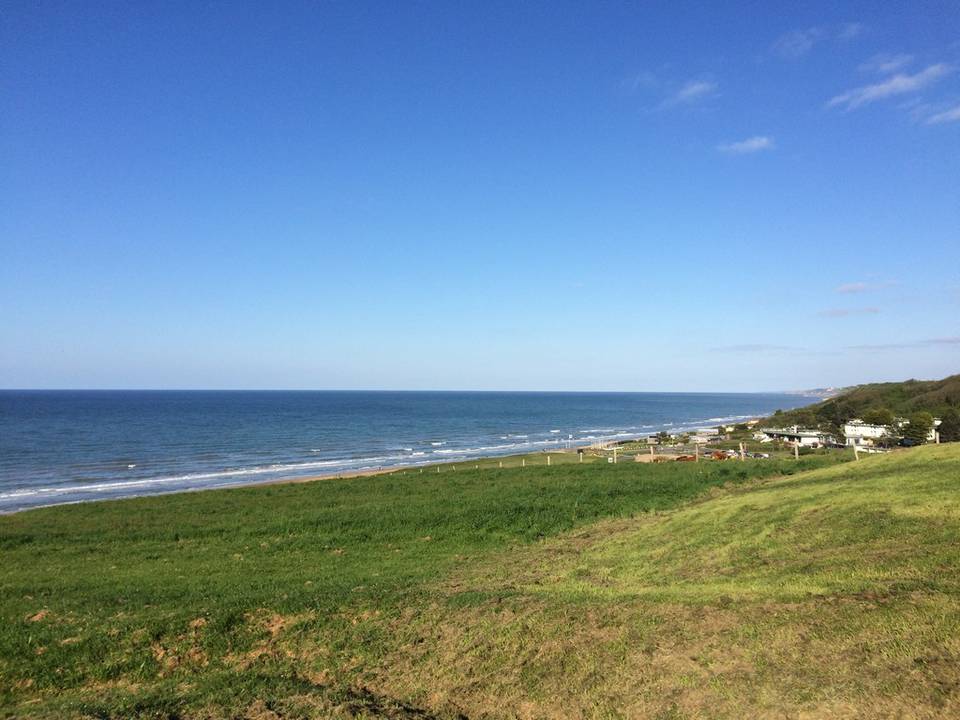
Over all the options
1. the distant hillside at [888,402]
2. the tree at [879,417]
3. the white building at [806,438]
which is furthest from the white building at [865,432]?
the distant hillside at [888,402]

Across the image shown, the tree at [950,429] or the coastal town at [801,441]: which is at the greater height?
the tree at [950,429]

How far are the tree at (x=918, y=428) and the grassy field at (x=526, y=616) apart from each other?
2948cm

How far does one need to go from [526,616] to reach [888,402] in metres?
77.5

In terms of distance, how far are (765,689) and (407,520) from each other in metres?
16.7

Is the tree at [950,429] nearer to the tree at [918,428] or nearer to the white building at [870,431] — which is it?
the white building at [870,431]

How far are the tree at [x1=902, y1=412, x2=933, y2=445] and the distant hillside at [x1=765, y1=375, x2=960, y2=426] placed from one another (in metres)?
12.3

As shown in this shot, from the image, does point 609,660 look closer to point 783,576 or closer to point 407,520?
point 783,576

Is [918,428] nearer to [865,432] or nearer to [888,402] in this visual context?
[865,432]

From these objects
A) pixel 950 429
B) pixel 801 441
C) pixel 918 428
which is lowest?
pixel 801 441

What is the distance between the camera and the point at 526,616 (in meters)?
10.4

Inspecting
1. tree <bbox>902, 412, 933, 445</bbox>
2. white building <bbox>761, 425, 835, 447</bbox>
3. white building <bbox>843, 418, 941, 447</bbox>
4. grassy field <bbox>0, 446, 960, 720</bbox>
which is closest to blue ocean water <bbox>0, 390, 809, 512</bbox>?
white building <bbox>761, 425, 835, 447</bbox>

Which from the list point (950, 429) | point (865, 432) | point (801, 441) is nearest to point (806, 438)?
point (801, 441)

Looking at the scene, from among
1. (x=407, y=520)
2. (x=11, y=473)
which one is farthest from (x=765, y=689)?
(x=11, y=473)

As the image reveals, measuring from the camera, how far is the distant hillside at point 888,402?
64.0 metres
